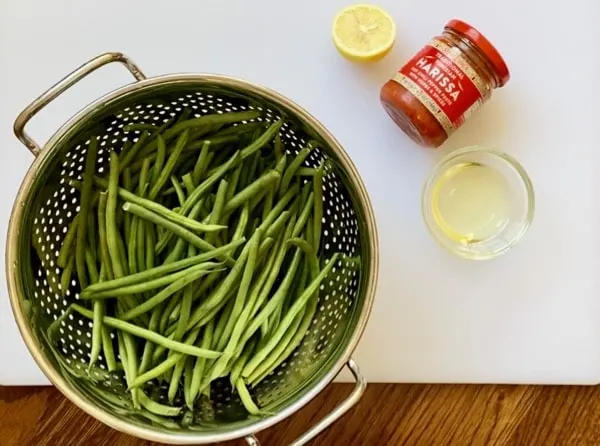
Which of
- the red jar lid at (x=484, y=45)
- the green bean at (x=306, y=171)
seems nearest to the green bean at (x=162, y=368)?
the green bean at (x=306, y=171)

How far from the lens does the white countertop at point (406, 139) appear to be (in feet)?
3.45

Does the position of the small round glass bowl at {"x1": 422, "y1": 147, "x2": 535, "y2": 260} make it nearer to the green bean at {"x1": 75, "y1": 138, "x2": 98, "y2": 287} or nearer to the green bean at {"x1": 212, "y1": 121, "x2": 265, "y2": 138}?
the green bean at {"x1": 212, "y1": 121, "x2": 265, "y2": 138}

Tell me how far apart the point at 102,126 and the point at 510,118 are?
482 mm

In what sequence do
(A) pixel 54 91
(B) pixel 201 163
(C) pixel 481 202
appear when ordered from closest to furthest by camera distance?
1. (A) pixel 54 91
2. (B) pixel 201 163
3. (C) pixel 481 202

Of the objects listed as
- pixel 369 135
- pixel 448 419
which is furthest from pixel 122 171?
pixel 448 419

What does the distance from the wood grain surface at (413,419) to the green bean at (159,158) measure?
1.12 feet

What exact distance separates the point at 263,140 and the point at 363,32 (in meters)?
0.19

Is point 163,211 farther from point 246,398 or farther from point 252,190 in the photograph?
point 246,398

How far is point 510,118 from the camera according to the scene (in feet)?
3.47

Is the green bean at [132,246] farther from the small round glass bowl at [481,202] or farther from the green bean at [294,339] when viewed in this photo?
the small round glass bowl at [481,202]

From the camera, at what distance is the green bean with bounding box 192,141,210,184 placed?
95 centimetres

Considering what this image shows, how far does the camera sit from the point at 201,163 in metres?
0.95

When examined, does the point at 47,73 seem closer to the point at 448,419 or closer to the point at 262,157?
the point at 262,157

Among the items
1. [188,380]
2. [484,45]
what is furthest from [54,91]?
[484,45]
